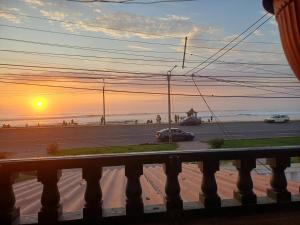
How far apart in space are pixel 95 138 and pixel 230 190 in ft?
115

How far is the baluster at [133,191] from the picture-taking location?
3.40 metres

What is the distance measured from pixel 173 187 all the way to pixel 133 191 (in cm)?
39

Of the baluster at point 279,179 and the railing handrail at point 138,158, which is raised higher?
the railing handrail at point 138,158

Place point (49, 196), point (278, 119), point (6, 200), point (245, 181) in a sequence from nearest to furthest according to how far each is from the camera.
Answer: point (6, 200)
point (49, 196)
point (245, 181)
point (278, 119)

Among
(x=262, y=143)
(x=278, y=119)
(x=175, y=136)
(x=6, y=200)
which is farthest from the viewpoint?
(x=278, y=119)

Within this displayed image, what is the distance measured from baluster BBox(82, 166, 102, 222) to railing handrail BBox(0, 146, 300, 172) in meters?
0.07

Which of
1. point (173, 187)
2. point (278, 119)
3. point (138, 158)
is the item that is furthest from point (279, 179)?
point (278, 119)

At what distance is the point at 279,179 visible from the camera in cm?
371

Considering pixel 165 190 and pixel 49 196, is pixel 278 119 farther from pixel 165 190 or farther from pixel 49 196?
pixel 49 196

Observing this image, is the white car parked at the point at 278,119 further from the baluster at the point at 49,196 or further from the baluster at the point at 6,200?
the baluster at the point at 6,200

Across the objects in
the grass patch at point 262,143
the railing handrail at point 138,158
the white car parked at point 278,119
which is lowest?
the grass patch at point 262,143

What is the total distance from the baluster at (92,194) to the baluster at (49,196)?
0.26 metres

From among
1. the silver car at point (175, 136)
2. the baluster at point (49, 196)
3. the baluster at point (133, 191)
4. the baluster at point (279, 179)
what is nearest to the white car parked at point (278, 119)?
the silver car at point (175, 136)

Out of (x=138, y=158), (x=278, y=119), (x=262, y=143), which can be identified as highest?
(x=138, y=158)
